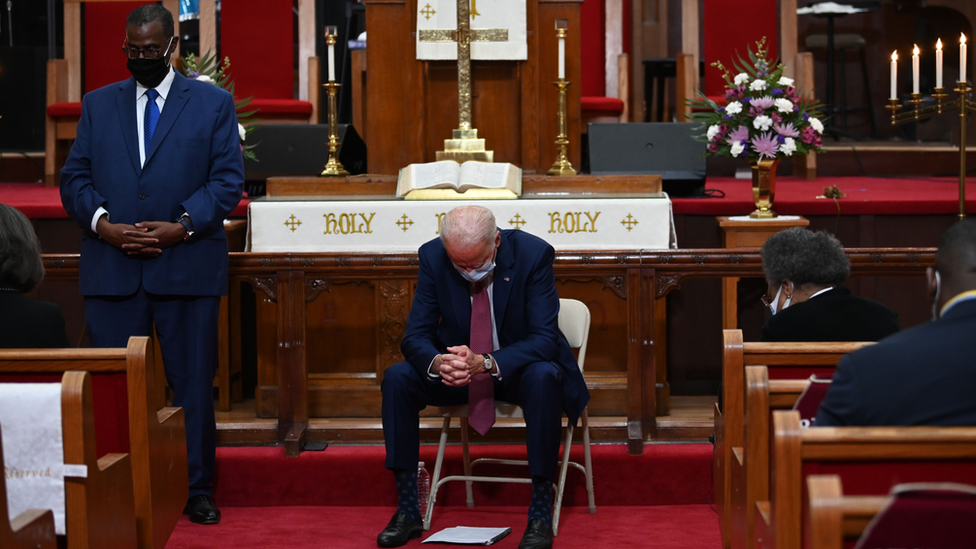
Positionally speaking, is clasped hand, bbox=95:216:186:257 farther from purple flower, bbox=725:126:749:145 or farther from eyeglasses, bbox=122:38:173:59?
purple flower, bbox=725:126:749:145

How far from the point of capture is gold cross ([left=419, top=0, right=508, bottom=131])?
512 centimetres

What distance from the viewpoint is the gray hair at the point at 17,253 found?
114 inches

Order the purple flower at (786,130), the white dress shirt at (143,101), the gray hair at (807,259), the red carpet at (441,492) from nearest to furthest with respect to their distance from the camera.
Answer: the gray hair at (807,259)
the white dress shirt at (143,101)
the red carpet at (441,492)
the purple flower at (786,130)

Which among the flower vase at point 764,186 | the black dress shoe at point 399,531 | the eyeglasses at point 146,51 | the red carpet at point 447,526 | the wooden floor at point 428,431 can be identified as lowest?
the red carpet at point 447,526

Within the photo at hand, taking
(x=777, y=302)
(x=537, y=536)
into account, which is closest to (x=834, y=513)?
(x=777, y=302)

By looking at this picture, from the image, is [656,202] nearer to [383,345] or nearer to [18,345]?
[383,345]

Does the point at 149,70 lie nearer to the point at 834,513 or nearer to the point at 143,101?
the point at 143,101

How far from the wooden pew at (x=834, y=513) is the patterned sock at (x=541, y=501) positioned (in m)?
1.93

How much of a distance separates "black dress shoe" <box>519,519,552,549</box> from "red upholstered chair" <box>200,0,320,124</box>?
4.23m

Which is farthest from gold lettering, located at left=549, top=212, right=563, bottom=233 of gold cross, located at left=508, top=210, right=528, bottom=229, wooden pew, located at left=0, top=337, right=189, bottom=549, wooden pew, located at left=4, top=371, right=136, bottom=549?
wooden pew, located at left=4, top=371, right=136, bottom=549

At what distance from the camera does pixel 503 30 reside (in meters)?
5.19

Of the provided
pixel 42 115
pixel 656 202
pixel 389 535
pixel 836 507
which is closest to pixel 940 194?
pixel 656 202

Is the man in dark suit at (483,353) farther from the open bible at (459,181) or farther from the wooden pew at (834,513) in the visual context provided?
the wooden pew at (834,513)

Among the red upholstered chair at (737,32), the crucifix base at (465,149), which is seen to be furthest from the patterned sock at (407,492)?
the red upholstered chair at (737,32)
